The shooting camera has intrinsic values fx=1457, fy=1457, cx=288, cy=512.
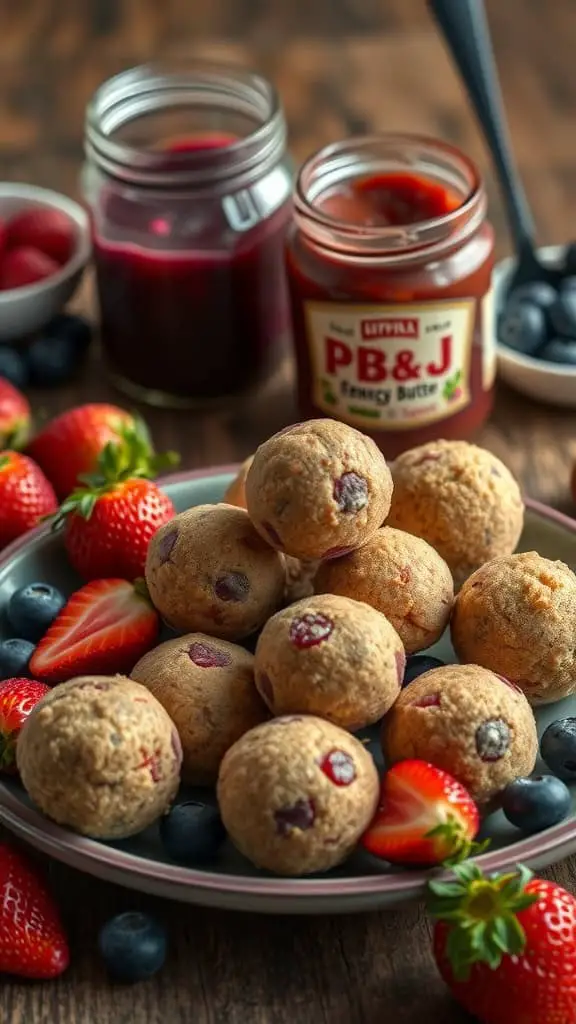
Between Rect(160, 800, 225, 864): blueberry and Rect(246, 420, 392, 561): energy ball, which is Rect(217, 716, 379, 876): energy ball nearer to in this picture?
Rect(160, 800, 225, 864): blueberry

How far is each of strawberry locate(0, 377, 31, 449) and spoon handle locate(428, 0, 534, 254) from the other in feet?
2.66

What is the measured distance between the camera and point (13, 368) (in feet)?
7.35

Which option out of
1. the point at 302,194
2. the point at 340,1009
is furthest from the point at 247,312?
the point at 340,1009

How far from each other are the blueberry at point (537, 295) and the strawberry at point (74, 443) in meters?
0.64

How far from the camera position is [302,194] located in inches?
75.1

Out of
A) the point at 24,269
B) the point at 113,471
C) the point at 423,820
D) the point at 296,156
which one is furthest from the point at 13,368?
the point at 423,820

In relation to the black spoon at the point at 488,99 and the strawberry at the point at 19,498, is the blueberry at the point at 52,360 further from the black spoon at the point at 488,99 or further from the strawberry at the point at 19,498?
the black spoon at the point at 488,99

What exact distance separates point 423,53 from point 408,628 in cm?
196

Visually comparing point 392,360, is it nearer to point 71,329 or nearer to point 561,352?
point 561,352

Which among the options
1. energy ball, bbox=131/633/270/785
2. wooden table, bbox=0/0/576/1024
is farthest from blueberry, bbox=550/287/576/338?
energy ball, bbox=131/633/270/785

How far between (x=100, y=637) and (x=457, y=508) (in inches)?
15.5

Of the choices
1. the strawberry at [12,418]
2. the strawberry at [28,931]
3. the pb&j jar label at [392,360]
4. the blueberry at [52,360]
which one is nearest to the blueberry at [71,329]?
the blueberry at [52,360]

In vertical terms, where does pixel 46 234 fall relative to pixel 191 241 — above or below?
below

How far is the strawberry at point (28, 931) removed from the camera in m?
1.28
